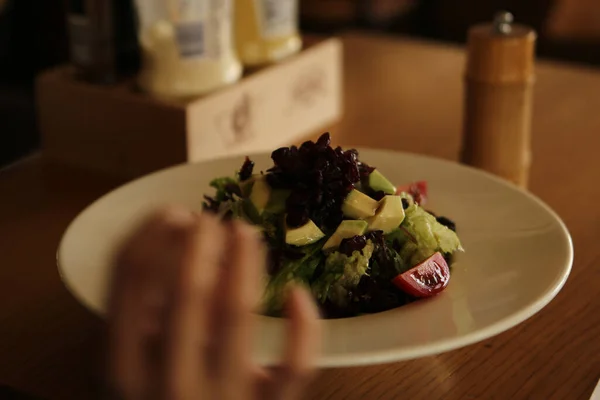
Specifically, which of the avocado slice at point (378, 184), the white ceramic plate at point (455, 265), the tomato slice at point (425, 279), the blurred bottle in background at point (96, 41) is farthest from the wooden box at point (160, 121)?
the tomato slice at point (425, 279)

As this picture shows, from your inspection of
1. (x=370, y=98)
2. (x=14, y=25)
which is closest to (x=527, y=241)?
(x=370, y=98)

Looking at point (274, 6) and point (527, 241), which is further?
point (274, 6)

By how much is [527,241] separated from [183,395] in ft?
1.62

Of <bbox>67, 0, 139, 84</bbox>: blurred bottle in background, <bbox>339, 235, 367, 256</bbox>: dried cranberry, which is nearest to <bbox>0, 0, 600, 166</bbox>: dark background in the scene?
<bbox>67, 0, 139, 84</bbox>: blurred bottle in background

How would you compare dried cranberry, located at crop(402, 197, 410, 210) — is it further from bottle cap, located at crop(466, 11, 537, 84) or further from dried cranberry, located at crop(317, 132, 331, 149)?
bottle cap, located at crop(466, 11, 537, 84)

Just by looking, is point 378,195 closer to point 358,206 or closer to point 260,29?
point 358,206

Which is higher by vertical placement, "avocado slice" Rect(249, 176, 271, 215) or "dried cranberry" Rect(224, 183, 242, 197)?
"avocado slice" Rect(249, 176, 271, 215)

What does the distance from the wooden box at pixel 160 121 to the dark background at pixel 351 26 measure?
845mm

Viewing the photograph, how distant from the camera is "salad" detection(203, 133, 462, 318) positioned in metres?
0.79

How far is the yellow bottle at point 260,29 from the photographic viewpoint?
1.34 metres

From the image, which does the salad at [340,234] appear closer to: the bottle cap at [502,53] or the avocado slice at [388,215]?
the avocado slice at [388,215]

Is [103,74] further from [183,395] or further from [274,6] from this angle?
[183,395]

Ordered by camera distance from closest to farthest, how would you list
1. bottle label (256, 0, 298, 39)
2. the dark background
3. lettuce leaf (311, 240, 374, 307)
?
lettuce leaf (311, 240, 374, 307) → bottle label (256, 0, 298, 39) → the dark background

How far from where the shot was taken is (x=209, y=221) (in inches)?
17.9
